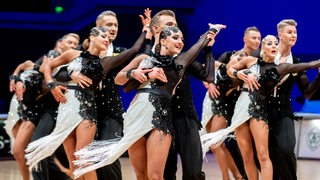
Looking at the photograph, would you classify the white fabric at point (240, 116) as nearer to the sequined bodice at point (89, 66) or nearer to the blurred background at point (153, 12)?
the sequined bodice at point (89, 66)

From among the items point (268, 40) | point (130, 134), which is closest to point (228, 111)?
point (268, 40)

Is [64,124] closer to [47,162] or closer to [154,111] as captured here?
[154,111]

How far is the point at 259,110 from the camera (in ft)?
22.1

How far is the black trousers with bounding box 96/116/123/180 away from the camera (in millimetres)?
6520

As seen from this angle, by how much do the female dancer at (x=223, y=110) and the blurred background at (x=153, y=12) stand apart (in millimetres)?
4435

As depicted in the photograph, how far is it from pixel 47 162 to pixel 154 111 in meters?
2.73

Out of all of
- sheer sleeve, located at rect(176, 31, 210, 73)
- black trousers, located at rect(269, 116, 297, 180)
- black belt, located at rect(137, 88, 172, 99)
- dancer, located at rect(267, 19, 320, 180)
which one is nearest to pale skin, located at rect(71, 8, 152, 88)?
black belt, located at rect(137, 88, 172, 99)

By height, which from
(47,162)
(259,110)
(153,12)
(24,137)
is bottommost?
(47,162)

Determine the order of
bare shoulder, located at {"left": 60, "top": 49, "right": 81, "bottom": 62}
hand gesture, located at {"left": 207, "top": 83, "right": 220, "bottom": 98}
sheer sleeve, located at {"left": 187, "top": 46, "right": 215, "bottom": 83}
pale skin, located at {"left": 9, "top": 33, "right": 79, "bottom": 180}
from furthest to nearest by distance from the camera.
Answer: hand gesture, located at {"left": 207, "top": 83, "right": 220, "bottom": 98} → pale skin, located at {"left": 9, "top": 33, "right": 79, "bottom": 180} → bare shoulder, located at {"left": 60, "top": 49, "right": 81, "bottom": 62} → sheer sleeve, located at {"left": 187, "top": 46, "right": 215, "bottom": 83}

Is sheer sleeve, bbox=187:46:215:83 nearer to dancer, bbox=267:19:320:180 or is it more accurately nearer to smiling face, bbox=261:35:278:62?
smiling face, bbox=261:35:278:62

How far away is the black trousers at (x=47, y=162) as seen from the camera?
7512 millimetres

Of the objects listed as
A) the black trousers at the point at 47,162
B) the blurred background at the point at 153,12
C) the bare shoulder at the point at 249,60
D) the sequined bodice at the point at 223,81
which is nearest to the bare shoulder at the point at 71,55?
the black trousers at the point at 47,162

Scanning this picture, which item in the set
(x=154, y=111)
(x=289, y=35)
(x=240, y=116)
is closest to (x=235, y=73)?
(x=240, y=116)

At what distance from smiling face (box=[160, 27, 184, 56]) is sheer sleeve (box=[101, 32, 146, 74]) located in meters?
0.62
